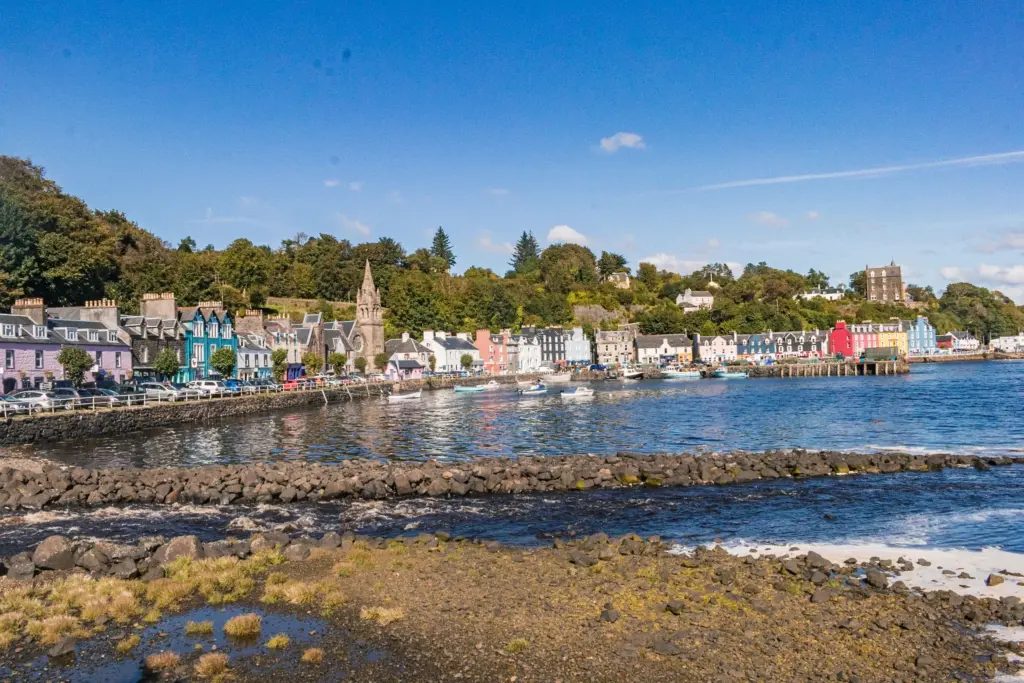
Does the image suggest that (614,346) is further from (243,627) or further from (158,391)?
(243,627)

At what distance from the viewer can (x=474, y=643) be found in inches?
555

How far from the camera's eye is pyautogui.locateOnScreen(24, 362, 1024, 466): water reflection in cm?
4309

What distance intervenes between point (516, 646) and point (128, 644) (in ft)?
22.7

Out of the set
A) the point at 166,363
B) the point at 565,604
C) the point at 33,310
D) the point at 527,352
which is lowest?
the point at 565,604

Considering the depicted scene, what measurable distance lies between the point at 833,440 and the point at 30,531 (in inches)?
1560

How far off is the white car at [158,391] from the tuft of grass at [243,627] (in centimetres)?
5154

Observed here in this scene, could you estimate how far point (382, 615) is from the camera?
1526cm

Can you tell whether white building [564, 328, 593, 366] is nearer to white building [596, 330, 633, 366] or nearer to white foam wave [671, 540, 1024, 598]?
white building [596, 330, 633, 366]

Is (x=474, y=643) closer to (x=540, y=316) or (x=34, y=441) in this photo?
(x=34, y=441)

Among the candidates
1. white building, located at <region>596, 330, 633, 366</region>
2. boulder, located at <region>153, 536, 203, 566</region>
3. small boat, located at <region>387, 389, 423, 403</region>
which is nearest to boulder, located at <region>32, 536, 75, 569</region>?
boulder, located at <region>153, 536, 203, 566</region>

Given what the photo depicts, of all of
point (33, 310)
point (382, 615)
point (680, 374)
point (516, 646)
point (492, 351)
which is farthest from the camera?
point (492, 351)

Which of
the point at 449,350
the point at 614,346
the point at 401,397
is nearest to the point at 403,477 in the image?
the point at 401,397

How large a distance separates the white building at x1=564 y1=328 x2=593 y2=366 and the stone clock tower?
2646 inches

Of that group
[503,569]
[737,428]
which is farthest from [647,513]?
[737,428]
